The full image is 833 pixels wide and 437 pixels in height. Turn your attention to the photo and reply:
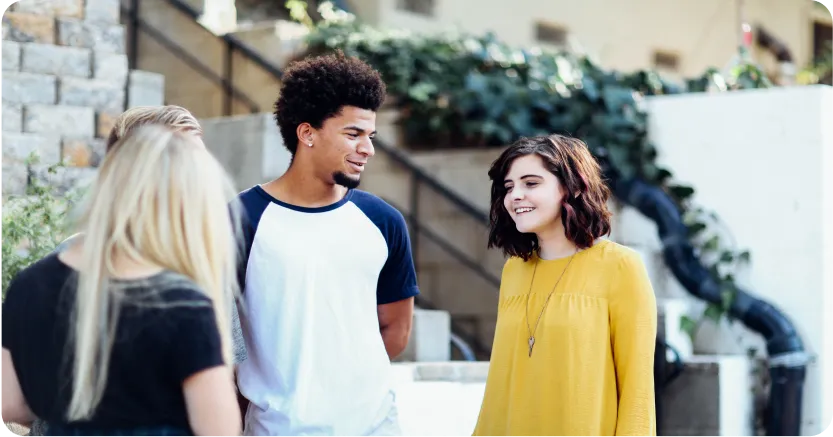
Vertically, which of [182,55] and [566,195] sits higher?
[182,55]

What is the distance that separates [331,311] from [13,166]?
3.73 meters

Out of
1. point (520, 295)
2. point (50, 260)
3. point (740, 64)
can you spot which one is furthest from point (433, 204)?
point (50, 260)

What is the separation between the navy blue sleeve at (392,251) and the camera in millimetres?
3461

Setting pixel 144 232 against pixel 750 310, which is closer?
pixel 144 232

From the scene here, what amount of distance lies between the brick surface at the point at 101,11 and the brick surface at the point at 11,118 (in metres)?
0.71

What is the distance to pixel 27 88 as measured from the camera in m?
6.71

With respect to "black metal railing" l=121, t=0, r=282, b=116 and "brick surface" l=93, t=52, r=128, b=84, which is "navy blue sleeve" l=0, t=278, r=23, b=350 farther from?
"black metal railing" l=121, t=0, r=282, b=116

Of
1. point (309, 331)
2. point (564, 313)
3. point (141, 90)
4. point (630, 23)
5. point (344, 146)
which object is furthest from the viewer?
point (630, 23)

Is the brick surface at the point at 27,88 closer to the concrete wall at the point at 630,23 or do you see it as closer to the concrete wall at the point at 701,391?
the concrete wall at the point at 701,391

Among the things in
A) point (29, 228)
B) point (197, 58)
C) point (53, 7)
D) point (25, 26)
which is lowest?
point (29, 228)

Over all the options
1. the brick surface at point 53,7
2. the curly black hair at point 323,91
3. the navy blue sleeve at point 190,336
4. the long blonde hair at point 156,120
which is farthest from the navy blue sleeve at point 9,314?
the brick surface at point 53,7

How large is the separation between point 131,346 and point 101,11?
514 cm

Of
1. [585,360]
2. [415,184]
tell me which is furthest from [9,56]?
[585,360]

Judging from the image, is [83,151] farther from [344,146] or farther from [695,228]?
[344,146]
